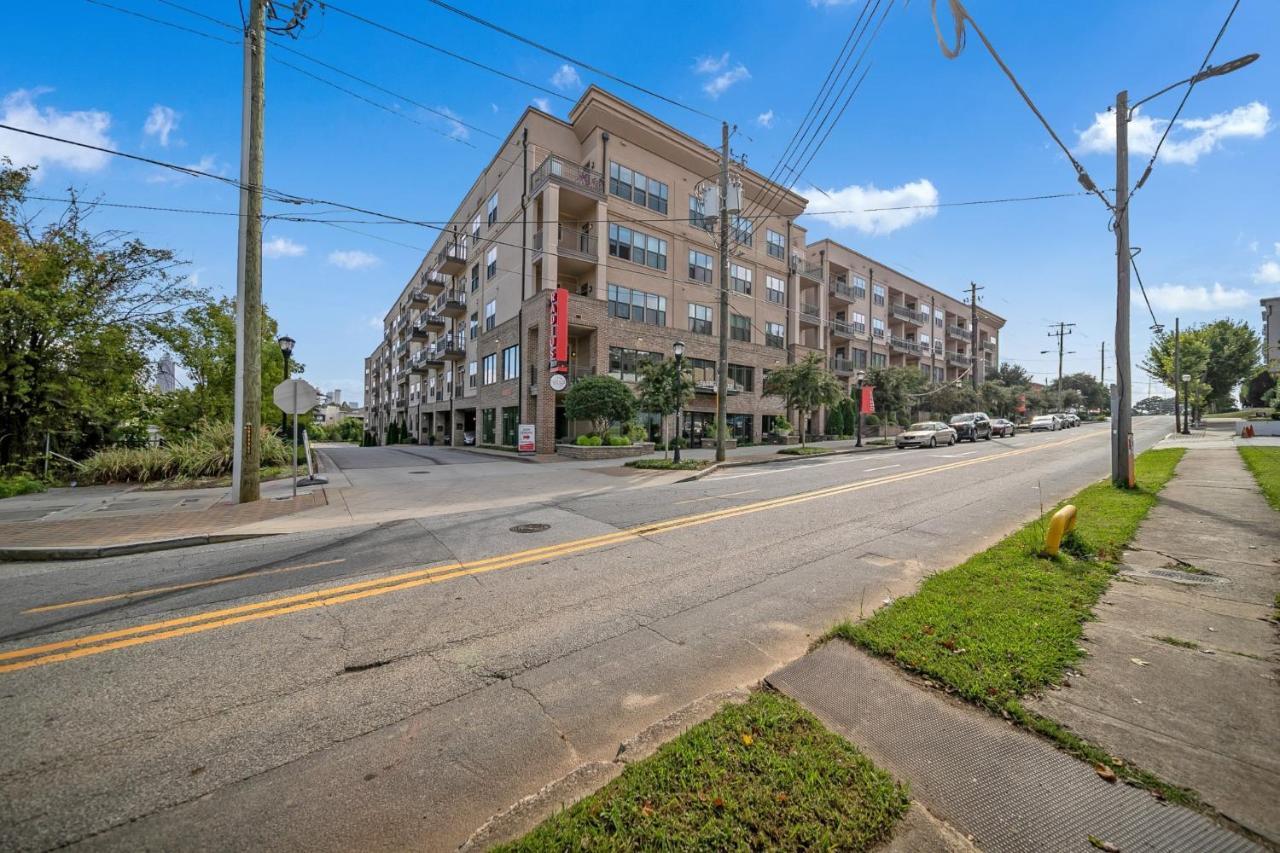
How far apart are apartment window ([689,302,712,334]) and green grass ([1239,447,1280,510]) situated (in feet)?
75.2

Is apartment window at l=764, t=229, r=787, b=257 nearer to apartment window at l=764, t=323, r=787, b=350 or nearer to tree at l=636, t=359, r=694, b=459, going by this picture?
apartment window at l=764, t=323, r=787, b=350

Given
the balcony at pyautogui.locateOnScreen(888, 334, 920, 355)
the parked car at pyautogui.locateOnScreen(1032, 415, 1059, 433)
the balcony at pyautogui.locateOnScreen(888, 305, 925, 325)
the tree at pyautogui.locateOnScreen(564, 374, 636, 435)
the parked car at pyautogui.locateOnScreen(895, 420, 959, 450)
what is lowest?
the parked car at pyautogui.locateOnScreen(895, 420, 959, 450)

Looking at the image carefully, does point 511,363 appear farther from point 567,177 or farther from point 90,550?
point 90,550

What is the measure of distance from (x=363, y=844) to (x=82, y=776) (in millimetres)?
1628

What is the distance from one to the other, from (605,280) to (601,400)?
824 centimetres

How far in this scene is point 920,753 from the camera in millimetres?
2498

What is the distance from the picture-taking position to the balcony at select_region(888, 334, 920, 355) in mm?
50938

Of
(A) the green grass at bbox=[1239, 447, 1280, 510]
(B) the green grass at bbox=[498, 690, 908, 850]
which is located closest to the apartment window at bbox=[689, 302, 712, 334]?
(A) the green grass at bbox=[1239, 447, 1280, 510]

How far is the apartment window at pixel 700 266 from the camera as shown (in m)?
31.3

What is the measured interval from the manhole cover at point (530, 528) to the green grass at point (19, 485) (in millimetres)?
12990

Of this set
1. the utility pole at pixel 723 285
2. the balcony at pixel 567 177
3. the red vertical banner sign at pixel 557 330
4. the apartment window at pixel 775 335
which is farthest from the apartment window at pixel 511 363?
the apartment window at pixel 775 335

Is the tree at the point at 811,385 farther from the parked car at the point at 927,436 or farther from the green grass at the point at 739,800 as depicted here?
the green grass at the point at 739,800

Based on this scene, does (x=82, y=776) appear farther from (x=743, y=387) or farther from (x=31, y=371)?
(x=743, y=387)

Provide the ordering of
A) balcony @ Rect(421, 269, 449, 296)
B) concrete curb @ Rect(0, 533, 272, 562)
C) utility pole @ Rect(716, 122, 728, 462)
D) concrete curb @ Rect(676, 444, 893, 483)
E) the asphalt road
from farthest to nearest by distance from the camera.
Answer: balcony @ Rect(421, 269, 449, 296) < utility pole @ Rect(716, 122, 728, 462) < concrete curb @ Rect(676, 444, 893, 483) < concrete curb @ Rect(0, 533, 272, 562) < the asphalt road
